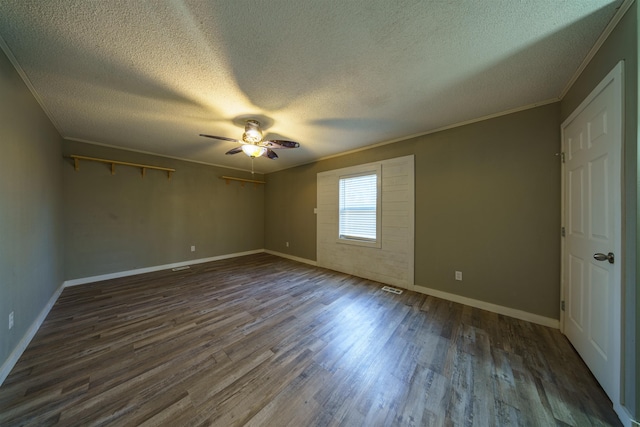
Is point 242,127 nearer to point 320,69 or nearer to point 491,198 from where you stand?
point 320,69

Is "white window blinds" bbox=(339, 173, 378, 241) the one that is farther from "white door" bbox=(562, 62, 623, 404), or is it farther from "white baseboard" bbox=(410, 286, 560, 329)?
"white door" bbox=(562, 62, 623, 404)

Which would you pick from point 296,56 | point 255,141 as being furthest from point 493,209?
point 255,141

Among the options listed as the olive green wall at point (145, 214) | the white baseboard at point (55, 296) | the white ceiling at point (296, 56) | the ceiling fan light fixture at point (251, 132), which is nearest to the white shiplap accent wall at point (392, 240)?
the white ceiling at point (296, 56)

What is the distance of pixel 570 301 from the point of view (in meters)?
1.94

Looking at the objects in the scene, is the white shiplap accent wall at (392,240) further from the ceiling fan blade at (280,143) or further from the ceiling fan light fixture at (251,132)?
the ceiling fan light fixture at (251,132)

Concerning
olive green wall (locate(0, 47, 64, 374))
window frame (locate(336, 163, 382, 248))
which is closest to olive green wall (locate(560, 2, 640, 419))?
window frame (locate(336, 163, 382, 248))

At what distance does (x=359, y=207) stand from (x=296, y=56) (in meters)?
2.77

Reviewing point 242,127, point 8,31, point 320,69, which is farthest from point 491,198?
point 8,31

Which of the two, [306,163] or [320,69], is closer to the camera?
[320,69]

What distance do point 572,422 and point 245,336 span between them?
2390mm

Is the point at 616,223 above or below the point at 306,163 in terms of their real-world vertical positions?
below

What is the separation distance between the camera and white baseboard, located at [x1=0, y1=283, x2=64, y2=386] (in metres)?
1.47

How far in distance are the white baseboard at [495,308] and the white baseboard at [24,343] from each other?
416cm

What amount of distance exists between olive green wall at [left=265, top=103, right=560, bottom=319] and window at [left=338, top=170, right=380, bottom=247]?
0.64 metres
